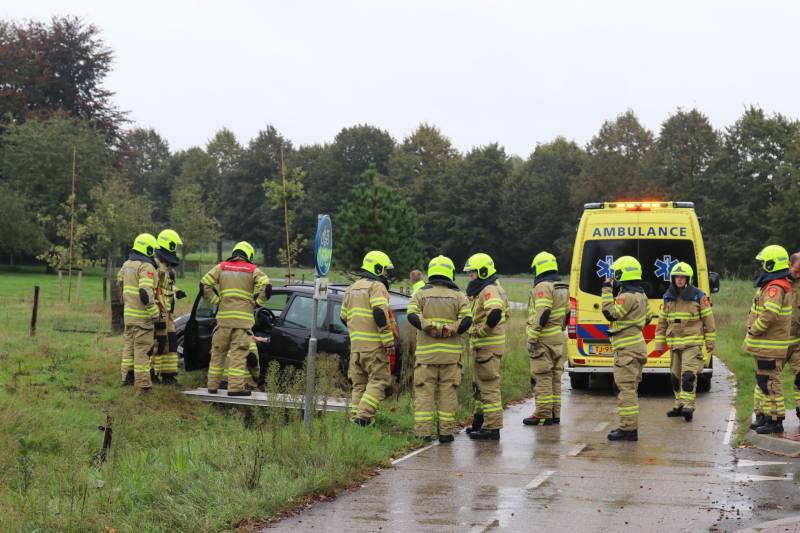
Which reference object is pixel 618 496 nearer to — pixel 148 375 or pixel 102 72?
pixel 148 375

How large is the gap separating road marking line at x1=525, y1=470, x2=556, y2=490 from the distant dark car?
4096mm

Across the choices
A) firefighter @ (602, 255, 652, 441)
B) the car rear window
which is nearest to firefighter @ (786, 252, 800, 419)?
firefighter @ (602, 255, 652, 441)

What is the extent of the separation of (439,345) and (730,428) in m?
3.65

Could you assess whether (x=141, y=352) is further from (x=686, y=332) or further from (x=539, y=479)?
(x=686, y=332)

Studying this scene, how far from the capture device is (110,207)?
31.9 m

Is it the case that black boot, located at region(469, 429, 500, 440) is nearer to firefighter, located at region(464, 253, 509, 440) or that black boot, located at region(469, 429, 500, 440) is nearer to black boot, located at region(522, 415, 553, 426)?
firefighter, located at region(464, 253, 509, 440)

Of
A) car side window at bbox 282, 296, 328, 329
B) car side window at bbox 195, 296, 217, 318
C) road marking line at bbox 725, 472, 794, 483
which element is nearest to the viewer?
road marking line at bbox 725, 472, 794, 483

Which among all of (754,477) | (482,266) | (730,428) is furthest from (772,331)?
(482,266)

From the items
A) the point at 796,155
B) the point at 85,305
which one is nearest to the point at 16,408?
the point at 85,305

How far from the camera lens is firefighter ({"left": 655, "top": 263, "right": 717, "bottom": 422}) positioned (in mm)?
11750

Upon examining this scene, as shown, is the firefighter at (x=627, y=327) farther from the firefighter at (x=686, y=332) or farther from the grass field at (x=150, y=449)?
the grass field at (x=150, y=449)

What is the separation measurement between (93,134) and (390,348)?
42.5 meters

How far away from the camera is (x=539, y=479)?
27.4ft

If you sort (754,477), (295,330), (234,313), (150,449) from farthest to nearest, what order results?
(295,330)
(234,313)
(150,449)
(754,477)
